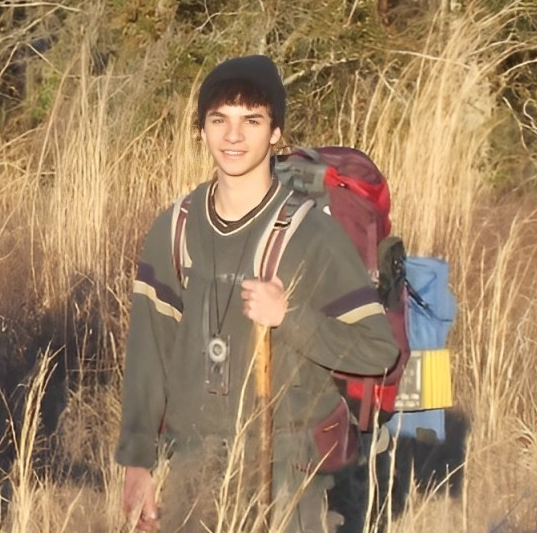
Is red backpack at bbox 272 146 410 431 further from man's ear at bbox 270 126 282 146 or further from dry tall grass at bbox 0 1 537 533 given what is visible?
dry tall grass at bbox 0 1 537 533

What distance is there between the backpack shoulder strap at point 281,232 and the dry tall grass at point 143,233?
1.29m

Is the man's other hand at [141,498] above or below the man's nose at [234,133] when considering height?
below

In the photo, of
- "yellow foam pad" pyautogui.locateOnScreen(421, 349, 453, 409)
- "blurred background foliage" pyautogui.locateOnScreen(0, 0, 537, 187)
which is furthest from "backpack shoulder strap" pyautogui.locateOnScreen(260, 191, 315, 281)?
"blurred background foliage" pyautogui.locateOnScreen(0, 0, 537, 187)

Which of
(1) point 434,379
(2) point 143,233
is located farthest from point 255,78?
(2) point 143,233

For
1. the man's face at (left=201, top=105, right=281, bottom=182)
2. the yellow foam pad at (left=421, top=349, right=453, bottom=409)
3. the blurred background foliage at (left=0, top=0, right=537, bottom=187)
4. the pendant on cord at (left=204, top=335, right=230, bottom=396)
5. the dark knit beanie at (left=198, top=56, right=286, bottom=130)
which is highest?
the blurred background foliage at (left=0, top=0, right=537, bottom=187)

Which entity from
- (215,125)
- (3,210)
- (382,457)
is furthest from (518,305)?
(215,125)

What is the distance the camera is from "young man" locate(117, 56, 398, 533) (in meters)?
2.88

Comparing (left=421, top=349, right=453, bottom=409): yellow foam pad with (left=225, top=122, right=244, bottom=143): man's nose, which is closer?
(left=225, top=122, right=244, bottom=143): man's nose

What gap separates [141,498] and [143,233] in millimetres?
3153

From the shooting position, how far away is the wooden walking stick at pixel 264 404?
2805 mm

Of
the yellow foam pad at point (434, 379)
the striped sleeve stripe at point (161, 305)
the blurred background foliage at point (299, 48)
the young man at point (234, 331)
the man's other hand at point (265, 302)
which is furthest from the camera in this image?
the blurred background foliage at point (299, 48)

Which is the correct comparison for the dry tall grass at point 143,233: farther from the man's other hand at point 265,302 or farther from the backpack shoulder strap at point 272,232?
the man's other hand at point 265,302

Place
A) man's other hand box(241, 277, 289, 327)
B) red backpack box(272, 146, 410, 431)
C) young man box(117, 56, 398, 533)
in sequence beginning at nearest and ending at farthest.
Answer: man's other hand box(241, 277, 289, 327) < young man box(117, 56, 398, 533) < red backpack box(272, 146, 410, 431)

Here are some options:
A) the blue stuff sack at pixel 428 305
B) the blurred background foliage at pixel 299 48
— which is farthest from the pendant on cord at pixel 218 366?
the blurred background foliage at pixel 299 48
